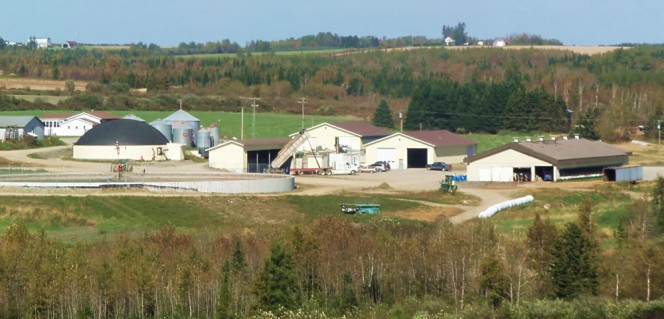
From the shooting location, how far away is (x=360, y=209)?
3984 centimetres

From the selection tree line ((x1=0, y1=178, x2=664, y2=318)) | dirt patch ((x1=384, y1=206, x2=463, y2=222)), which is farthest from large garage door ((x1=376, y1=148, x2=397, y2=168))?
tree line ((x1=0, y1=178, x2=664, y2=318))

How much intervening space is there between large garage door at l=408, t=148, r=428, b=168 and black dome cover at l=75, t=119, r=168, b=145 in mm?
11289

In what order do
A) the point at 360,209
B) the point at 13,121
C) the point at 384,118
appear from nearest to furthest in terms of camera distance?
the point at 360,209 < the point at 13,121 < the point at 384,118

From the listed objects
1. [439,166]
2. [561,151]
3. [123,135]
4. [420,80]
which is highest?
[420,80]

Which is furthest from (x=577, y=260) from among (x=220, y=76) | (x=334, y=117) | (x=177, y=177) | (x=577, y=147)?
(x=220, y=76)

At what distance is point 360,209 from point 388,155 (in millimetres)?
18906

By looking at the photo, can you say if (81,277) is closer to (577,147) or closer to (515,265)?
(515,265)

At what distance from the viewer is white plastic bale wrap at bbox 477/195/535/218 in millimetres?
39109

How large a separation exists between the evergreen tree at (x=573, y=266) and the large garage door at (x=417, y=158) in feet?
105

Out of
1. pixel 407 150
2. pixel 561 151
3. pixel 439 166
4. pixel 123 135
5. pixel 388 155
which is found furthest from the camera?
pixel 407 150

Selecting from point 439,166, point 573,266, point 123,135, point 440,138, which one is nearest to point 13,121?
point 123,135

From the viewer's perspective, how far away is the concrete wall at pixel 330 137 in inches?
2355

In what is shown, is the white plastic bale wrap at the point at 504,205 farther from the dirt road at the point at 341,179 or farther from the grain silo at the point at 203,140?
the grain silo at the point at 203,140

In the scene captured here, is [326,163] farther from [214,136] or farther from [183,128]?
[183,128]
